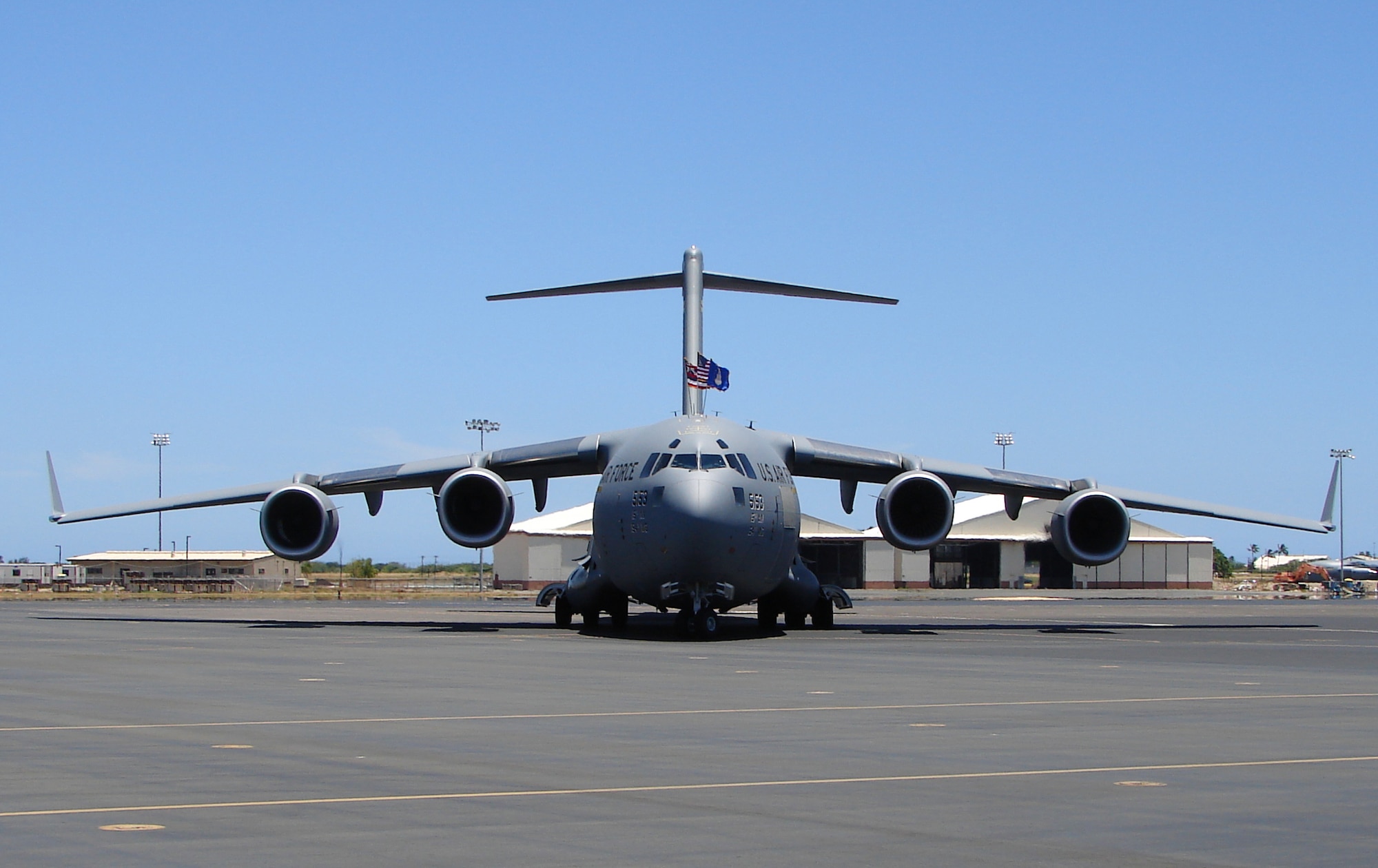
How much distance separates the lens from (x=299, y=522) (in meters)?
30.7

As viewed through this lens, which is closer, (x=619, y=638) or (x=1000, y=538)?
(x=619, y=638)

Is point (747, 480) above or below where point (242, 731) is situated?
above

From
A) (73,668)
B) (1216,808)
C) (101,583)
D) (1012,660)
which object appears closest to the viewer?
(1216,808)

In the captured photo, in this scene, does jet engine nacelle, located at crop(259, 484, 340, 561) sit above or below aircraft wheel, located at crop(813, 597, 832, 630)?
above

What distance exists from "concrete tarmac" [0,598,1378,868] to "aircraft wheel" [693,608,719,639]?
476cm

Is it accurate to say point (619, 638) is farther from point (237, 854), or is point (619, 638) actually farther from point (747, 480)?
point (237, 854)

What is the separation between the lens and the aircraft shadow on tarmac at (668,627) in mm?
28125

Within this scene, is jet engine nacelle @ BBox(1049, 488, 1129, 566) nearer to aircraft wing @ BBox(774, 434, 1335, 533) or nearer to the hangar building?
aircraft wing @ BBox(774, 434, 1335, 533)

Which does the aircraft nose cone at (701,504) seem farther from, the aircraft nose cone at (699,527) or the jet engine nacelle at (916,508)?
the jet engine nacelle at (916,508)

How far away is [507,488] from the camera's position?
29.4 meters

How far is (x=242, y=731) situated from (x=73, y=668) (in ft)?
25.5

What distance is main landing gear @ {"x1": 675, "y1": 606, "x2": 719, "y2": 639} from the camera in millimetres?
26078

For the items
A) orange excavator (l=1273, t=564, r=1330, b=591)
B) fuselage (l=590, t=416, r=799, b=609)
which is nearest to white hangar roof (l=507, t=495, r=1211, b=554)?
orange excavator (l=1273, t=564, r=1330, b=591)

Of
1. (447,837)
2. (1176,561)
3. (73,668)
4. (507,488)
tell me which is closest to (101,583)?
(1176,561)
